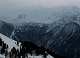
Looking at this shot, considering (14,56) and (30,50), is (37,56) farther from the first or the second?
(14,56)

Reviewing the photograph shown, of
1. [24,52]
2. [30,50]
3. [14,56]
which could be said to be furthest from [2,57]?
[30,50]

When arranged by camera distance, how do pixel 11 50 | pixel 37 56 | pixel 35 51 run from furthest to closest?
1. pixel 35 51
2. pixel 37 56
3. pixel 11 50

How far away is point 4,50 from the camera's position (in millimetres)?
155625

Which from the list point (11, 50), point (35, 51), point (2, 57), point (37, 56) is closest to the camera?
point (2, 57)

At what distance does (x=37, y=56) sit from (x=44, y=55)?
31.2 ft

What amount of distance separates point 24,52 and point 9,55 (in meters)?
9.89

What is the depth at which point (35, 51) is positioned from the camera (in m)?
175

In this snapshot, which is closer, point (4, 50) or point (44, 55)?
point (4, 50)

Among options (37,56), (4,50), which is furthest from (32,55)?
(4,50)

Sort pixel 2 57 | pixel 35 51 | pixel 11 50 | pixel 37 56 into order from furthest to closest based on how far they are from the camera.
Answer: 1. pixel 35 51
2. pixel 37 56
3. pixel 11 50
4. pixel 2 57

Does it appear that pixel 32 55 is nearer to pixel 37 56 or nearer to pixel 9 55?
pixel 37 56

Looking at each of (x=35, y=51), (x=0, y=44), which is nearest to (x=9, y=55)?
(x=0, y=44)

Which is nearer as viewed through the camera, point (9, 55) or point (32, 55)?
point (9, 55)

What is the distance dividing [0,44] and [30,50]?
16.3 m
